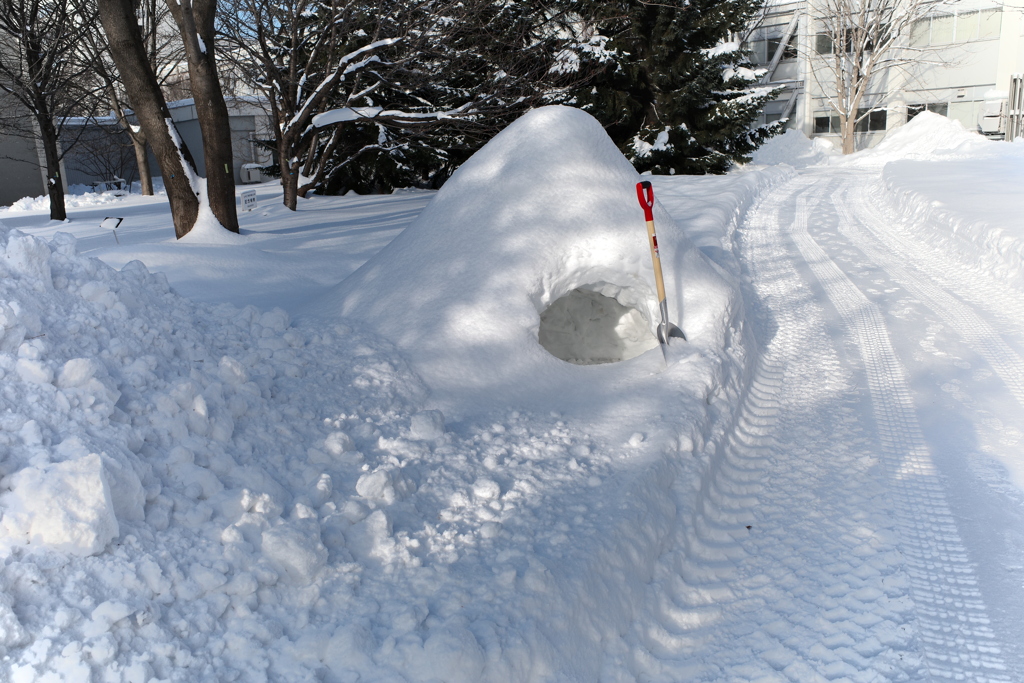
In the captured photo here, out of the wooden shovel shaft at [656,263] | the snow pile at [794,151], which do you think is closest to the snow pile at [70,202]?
the wooden shovel shaft at [656,263]

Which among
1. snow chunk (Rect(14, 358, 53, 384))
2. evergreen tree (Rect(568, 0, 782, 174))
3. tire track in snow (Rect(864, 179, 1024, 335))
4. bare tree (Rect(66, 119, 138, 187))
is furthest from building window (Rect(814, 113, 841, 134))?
snow chunk (Rect(14, 358, 53, 384))

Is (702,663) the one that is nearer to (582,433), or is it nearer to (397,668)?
(397,668)

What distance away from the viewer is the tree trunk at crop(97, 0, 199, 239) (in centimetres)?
777

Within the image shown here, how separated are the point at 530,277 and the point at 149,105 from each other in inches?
241

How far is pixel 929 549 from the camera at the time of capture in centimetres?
313

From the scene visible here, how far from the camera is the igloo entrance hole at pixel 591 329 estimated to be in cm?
588

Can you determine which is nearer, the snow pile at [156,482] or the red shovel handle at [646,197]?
the snow pile at [156,482]

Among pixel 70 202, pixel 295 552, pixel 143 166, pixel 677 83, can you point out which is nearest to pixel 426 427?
pixel 295 552

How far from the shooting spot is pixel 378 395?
13.1 feet

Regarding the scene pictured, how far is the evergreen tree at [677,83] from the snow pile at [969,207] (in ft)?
15.1

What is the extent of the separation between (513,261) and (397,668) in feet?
10.5

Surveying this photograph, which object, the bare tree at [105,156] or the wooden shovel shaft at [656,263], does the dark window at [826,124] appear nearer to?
the bare tree at [105,156]

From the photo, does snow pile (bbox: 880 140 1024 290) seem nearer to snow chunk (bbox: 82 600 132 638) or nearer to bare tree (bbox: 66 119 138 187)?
snow chunk (bbox: 82 600 132 638)

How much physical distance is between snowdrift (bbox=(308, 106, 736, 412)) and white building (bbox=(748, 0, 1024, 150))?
91.1ft
